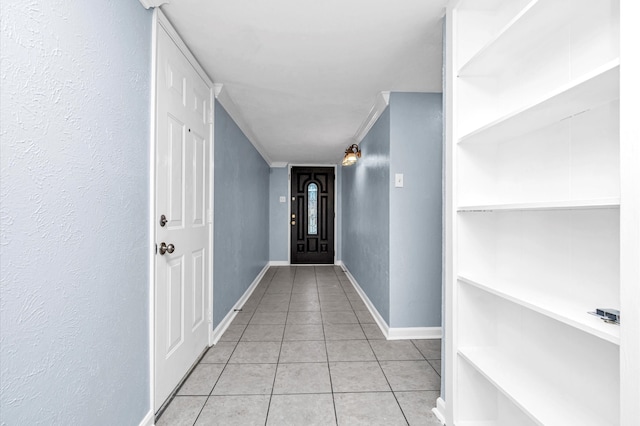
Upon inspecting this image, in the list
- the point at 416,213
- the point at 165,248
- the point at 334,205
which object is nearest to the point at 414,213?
the point at 416,213

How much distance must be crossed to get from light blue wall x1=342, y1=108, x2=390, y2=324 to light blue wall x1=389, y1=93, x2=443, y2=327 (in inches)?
3.9

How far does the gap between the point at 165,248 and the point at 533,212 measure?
1815 millimetres

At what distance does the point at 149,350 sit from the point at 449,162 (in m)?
1.83

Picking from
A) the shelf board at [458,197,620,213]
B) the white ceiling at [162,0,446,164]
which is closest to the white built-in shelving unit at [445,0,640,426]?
the shelf board at [458,197,620,213]

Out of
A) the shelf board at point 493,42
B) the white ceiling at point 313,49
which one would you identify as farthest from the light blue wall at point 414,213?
the shelf board at point 493,42

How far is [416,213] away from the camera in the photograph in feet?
9.09

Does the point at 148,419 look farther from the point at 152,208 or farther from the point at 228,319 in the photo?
the point at 228,319

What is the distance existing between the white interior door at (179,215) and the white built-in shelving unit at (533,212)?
5.07 feet

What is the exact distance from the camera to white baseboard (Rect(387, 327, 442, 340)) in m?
2.75

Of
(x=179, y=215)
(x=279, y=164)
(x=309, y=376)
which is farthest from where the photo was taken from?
(x=279, y=164)

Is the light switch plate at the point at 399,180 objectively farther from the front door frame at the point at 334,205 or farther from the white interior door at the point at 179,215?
the front door frame at the point at 334,205

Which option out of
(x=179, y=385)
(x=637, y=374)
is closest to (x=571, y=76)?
(x=637, y=374)

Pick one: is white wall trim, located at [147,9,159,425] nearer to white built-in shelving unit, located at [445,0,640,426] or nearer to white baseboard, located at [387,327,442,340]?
white built-in shelving unit, located at [445,0,640,426]

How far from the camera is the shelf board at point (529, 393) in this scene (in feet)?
3.33
